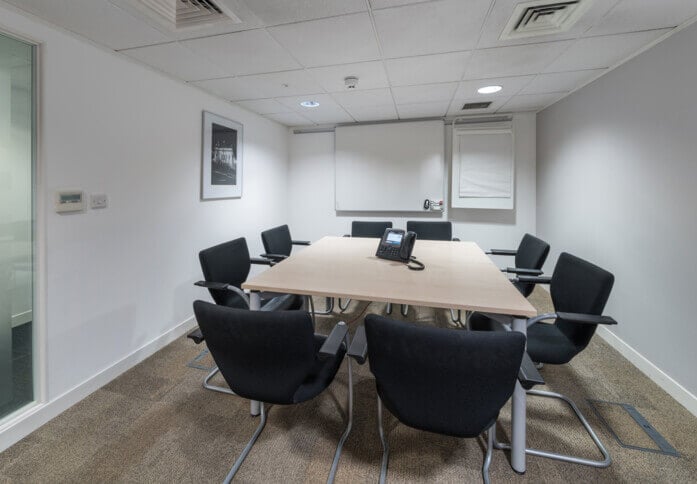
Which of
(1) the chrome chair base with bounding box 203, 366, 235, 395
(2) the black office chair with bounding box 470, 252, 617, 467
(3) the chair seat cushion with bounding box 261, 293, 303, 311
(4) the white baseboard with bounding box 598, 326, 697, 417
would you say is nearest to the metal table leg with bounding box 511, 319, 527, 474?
(2) the black office chair with bounding box 470, 252, 617, 467

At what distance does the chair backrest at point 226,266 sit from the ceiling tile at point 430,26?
1851mm

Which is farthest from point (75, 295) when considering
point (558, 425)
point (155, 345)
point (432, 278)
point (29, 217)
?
point (558, 425)

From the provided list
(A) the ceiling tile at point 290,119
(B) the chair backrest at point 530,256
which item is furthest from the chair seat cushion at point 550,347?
(A) the ceiling tile at point 290,119

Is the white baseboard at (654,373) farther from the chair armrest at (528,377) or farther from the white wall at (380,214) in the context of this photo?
the white wall at (380,214)

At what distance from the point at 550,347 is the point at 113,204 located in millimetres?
2969

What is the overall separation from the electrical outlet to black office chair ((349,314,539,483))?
2020 millimetres

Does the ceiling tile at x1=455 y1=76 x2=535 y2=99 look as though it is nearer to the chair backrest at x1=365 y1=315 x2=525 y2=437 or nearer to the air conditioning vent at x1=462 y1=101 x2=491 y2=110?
the air conditioning vent at x1=462 y1=101 x2=491 y2=110

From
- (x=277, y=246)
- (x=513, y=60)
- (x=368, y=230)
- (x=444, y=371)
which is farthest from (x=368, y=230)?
(x=444, y=371)

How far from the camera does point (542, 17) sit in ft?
6.12

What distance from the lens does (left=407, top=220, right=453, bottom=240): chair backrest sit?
12.4 feet

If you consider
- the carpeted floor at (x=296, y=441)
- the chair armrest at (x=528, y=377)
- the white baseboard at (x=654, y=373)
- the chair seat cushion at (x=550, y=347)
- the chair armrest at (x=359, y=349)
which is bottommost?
the carpeted floor at (x=296, y=441)

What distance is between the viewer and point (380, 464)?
1.58 meters

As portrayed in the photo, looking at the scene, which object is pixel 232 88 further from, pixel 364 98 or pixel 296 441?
pixel 296 441

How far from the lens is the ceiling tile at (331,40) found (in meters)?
1.88
